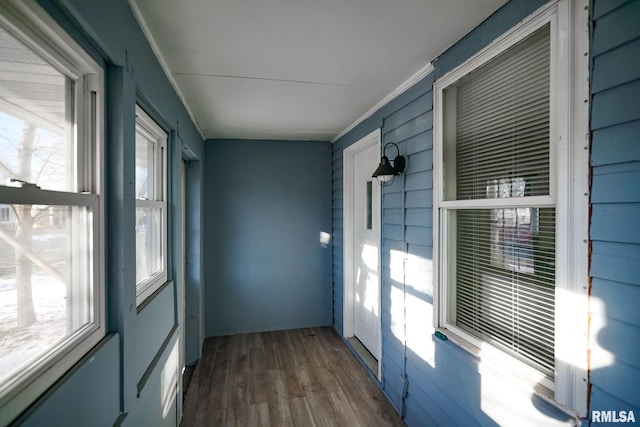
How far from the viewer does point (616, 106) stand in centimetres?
103

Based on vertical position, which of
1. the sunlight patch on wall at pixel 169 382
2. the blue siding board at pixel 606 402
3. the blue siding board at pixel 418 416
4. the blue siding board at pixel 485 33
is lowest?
the blue siding board at pixel 418 416

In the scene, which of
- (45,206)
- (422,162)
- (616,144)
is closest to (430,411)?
(422,162)

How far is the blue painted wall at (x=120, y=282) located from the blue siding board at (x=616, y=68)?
64.5 inches

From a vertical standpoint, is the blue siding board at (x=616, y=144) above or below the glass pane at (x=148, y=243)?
above

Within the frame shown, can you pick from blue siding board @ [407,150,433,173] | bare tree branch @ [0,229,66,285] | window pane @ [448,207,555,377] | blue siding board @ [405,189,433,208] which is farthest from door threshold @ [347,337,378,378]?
bare tree branch @ [0,229,66,285]

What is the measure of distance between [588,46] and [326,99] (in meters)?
1.82

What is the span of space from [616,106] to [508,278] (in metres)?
0.83

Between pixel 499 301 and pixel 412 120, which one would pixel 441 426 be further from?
pixel 412 120

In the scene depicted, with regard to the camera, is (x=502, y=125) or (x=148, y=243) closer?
(x=502, y=125)

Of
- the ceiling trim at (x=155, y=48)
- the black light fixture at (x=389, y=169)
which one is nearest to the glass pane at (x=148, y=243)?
the ceiling trim at (x=155, y=48)

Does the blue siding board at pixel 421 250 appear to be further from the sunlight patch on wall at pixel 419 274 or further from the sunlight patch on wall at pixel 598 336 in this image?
the sunlight patch on wall at pixel 598 336

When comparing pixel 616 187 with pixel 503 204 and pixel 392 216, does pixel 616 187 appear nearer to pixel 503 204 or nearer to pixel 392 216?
pixel 503 204

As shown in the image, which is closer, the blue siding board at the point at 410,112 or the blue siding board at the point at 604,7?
the blue siding board at the point at 604,7

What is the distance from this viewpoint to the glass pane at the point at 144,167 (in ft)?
5.71
